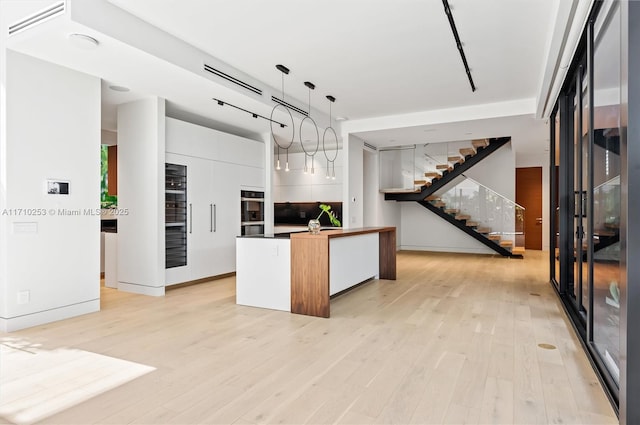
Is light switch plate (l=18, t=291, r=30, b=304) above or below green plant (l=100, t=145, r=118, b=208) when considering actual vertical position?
below

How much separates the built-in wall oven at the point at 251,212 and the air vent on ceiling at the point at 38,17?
396 centimetres

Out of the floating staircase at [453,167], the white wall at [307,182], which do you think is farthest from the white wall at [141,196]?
the floating staircase at [453,167]

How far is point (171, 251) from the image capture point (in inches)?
226

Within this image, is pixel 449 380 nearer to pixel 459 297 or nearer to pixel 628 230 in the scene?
pixel 628 230

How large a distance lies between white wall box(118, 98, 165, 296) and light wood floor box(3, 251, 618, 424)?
417 millimetres

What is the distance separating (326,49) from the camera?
4.54 meters

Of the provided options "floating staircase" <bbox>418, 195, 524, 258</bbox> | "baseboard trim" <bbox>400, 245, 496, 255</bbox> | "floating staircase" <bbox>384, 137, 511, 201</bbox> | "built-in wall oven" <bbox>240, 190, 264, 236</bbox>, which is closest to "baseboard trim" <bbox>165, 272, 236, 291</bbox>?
"built-in wall oven" <bbox>240, 190, 264, 236</bbox>

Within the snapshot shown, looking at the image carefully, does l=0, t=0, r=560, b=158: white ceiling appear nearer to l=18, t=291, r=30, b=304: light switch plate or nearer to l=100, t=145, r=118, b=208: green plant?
l=100, t=145, r=118, b=208: green plant

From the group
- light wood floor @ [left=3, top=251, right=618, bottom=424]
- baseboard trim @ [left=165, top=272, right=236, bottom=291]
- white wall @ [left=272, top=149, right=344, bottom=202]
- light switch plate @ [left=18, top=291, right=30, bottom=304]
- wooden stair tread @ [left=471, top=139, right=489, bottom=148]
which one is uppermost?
wooden stair tread @ [left=471, top=139, right=489, bottom=148]

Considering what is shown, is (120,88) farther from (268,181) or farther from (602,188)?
(602,188)

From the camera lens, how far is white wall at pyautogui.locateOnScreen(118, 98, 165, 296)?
17.5ft

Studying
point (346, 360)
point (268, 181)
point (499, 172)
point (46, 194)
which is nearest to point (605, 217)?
point (346, 360)

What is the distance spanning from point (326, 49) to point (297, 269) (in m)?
2.54

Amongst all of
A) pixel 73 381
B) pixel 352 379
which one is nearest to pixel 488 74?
pixel 352 379
